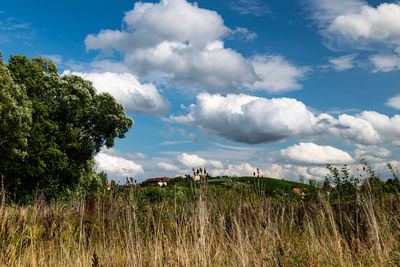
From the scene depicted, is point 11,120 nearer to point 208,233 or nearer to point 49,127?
point 49,127

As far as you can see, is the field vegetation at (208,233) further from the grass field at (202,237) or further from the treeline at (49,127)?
the treeline at (49,127)

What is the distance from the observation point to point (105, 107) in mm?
24625

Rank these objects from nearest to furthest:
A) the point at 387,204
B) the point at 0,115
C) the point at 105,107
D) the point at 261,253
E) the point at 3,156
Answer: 1. the point at 261,253
2. the point at 387,204
3. the point at 0,115
4. the point at 3,156
5. the point at 105,107

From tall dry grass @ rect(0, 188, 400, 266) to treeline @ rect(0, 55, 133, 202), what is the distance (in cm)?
1269

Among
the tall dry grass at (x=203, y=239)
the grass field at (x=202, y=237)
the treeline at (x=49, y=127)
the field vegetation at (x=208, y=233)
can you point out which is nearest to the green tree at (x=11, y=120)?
the treeline at (x=49, y=127)

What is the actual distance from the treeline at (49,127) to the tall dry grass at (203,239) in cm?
1269

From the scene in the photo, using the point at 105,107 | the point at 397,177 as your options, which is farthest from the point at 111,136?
the point at 397,177

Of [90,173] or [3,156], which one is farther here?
[90,173]

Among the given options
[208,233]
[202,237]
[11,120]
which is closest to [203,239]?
[202,237]

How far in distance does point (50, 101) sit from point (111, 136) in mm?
4691

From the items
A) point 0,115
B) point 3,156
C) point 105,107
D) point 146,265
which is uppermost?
point 105,107

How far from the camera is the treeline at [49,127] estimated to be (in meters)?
18.4

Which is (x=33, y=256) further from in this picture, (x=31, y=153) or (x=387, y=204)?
(x=31, y=153)

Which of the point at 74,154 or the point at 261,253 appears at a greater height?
the point at 74,154
